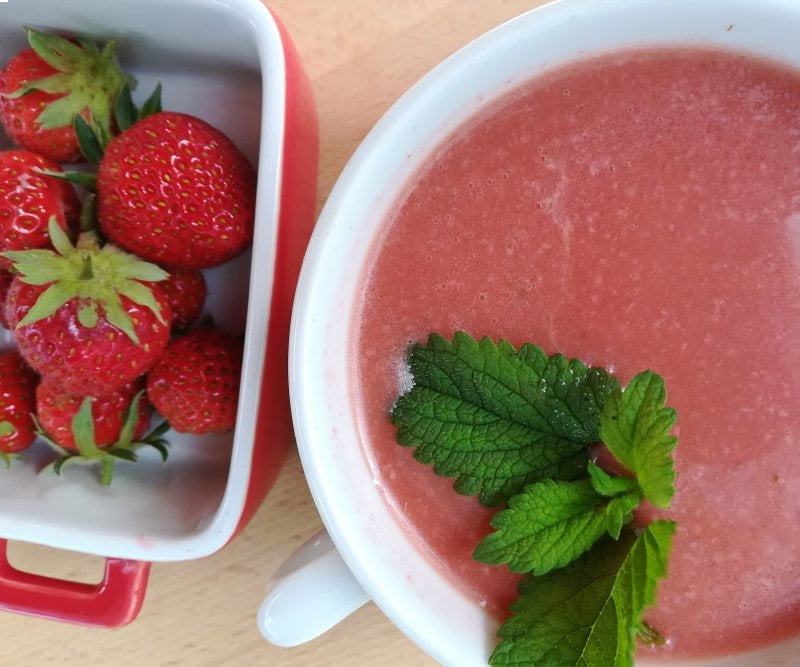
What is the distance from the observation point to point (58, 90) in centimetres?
90

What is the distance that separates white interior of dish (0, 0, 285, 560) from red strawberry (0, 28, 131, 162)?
34 mm

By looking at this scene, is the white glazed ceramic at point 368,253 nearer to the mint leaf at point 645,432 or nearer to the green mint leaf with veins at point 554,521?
the green mint leaf with veins at point 554,521

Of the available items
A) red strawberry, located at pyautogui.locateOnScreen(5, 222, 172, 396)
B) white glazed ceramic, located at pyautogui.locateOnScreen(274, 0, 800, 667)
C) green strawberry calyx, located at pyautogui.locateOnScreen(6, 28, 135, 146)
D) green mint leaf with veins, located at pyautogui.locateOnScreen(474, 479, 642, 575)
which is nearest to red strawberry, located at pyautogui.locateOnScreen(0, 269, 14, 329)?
red strawberry, located at pyautogui.locateOnScreen(5, 222, 172, 396)

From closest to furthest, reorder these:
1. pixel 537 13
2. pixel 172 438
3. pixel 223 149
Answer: pixel 537 13
pixel 223 149
pixel 172 438

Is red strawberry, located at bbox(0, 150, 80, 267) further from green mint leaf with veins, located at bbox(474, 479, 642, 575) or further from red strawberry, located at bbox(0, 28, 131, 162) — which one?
green mint leaf with veins, located at bbox(474, 479, 642, 575)

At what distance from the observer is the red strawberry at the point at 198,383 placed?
3.11 feet

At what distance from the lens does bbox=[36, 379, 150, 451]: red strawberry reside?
971mm

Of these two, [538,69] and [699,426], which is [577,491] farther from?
[538,69]

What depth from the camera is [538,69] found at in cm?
74

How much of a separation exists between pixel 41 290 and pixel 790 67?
81 cm

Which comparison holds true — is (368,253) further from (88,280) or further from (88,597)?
(88,597)

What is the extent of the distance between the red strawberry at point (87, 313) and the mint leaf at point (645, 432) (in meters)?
0.49

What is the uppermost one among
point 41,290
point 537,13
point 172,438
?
point 537,13

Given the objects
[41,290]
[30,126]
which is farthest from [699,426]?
[30,126]
